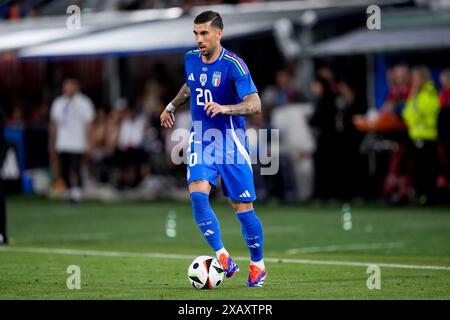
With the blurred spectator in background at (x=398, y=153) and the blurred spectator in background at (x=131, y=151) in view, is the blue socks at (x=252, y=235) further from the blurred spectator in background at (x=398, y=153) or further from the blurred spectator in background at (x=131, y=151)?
the blurred spectator in background at (x=131, y=151)

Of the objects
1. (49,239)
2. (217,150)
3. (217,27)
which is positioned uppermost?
(217,27)

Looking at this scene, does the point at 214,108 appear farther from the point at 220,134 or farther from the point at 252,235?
the point at 252,235

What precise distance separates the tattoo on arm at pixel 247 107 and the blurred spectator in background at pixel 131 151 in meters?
16.1

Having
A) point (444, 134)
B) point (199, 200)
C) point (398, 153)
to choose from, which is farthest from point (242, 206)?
point (398, 153)

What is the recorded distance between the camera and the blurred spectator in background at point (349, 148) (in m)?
23.7

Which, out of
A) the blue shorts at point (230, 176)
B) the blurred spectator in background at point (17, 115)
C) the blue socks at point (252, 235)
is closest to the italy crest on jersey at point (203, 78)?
the blue shorts at point (230, 176)

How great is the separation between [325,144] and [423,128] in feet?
7.66

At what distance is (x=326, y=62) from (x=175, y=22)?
142 inches

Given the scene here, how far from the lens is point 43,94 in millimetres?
30906

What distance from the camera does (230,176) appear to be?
1134cm
